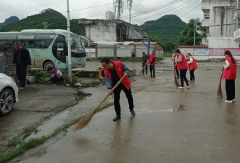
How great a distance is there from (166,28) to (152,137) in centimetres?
8146

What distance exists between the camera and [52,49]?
17906 millimetres

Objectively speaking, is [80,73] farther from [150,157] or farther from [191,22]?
[191,22]

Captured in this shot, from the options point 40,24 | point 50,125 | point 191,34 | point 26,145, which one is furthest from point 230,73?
point 191,34

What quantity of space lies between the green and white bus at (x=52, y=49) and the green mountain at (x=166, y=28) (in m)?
61.3

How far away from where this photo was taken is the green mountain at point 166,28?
262ft

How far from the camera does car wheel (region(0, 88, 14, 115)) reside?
6.51 metres

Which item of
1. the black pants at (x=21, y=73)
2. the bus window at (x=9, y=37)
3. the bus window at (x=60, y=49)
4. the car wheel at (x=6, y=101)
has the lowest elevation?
the car wheel at (x=6, y=101)

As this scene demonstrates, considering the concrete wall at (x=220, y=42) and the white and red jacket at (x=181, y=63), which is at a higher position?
the concrete wall at (x=220, y=42)

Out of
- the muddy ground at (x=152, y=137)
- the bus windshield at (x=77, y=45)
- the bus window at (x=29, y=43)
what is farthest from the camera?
the bus window at (x=29, y=43)

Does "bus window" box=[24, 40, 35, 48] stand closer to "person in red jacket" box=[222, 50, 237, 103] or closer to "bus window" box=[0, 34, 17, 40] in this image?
"bus window" box=[0, 34, 17, 40]

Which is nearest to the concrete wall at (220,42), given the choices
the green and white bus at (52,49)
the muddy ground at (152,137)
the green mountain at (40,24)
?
the green mountain at (40,24)

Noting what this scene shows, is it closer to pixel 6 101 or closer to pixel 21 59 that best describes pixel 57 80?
pixel 21 59

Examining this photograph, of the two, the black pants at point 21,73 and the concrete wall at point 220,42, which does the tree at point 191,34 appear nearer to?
the concrete wall at point 220,42

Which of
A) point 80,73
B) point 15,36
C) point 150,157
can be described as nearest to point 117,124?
point 150,157
